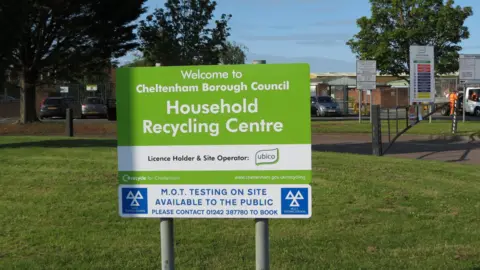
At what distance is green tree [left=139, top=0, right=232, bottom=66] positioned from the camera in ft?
104

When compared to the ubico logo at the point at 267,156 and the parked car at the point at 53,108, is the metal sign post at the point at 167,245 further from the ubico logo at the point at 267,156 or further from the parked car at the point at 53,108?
the parked car at the point at 53,108

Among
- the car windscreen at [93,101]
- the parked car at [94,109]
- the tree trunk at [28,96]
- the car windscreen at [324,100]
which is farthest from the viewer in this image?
the car windscreen at [324,100]

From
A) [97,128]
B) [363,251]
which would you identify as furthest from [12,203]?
[97,128]

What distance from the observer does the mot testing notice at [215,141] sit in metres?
3.49

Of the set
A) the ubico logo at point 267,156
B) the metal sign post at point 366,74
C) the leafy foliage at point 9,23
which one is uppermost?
the leafy foliage at point 9,23

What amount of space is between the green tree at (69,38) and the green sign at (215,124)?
21.5m

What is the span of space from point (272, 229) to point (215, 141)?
2.88 meters

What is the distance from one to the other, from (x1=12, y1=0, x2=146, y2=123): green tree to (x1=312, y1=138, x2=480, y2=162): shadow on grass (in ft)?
37.5

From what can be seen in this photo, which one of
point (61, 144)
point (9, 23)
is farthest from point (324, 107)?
point (61, 144)

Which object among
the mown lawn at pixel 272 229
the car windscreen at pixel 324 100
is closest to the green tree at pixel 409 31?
the car windscreen at pixel 324 100

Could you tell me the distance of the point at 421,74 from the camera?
2172cm

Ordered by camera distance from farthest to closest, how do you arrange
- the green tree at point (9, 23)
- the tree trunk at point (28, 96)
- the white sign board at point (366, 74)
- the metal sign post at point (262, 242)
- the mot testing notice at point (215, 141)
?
the white sign board at point (366, 74) < the tree trunk at point (28, 96) < the green tree at point (9, 23) < the metal sign post at point (262, 242) < the mot testing notice at point (215, 141)

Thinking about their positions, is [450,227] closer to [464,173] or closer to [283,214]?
[283,214]

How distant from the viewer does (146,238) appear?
5875 millimetres
